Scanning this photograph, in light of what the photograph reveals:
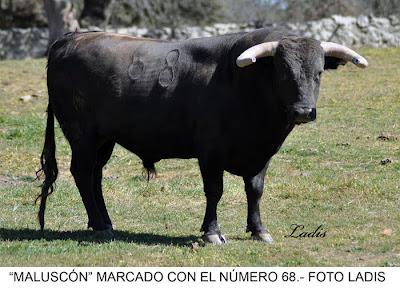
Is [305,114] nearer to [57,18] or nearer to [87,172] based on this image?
[87,172]

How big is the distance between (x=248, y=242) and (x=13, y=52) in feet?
75.6

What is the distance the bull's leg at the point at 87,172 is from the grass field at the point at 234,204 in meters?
0.22

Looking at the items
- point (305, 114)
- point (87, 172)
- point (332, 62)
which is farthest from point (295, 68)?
point (87, 172)

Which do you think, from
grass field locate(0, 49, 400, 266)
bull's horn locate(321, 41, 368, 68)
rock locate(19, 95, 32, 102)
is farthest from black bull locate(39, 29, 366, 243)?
rock locate(19, 95, 32, 102)

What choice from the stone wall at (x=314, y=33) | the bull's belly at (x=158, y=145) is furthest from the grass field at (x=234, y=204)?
the stone wall at (x=314, y=33)

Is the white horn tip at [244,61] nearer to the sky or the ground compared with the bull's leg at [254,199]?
nearer to the sky

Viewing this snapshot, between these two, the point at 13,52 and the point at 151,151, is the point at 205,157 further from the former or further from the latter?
the point at 13,52

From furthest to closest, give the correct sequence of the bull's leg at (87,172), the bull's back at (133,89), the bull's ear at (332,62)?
the bull's leg at (87,172), the bull's back at (133,89), the bull's ear at (332,62)

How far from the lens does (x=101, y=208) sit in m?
11.2

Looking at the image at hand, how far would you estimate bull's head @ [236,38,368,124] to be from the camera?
30.9ft

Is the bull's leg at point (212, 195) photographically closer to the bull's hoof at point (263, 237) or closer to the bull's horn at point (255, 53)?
the bull's hoof at point (263, 237)

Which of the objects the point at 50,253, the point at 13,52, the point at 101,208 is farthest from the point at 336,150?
the point at 13,52

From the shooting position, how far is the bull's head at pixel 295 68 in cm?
942

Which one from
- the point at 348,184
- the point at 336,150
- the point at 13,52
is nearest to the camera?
the point at 348,184
